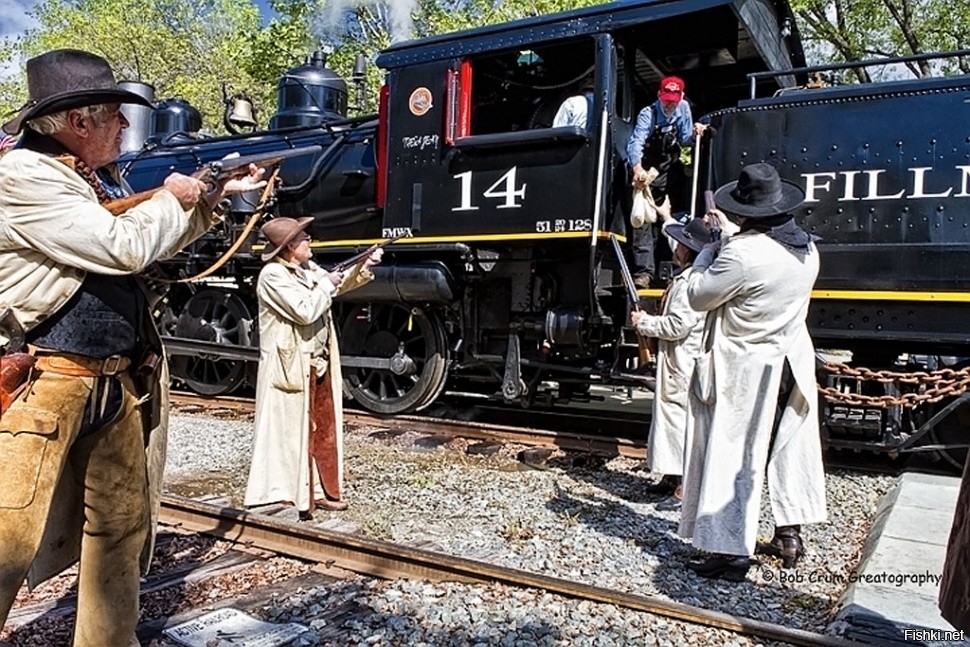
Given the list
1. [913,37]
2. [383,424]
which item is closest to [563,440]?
[383,424]

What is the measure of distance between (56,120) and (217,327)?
617cm

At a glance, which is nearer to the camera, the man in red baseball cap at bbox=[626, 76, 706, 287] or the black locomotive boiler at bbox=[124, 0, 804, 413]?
the man in red baseball cap at bbox=[626, 76, 706, 287]

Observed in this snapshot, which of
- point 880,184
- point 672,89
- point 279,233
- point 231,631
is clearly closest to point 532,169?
point 672,89

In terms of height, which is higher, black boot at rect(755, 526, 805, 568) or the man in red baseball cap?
the man in red baseball cap

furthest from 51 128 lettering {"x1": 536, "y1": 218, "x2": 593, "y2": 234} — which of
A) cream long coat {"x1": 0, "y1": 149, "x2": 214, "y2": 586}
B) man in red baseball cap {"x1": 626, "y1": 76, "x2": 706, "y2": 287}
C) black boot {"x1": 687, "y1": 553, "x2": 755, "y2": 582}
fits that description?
cream long coat {"x1": 0, "y1": 149, "x2": 214, "y2": 586}

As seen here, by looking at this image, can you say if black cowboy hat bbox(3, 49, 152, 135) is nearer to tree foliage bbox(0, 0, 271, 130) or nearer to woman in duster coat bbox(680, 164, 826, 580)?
woman in duster coat bbox(680, 164, 826, 580)

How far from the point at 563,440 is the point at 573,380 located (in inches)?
20.7

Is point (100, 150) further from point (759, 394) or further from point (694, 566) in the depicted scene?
point (694, 566)

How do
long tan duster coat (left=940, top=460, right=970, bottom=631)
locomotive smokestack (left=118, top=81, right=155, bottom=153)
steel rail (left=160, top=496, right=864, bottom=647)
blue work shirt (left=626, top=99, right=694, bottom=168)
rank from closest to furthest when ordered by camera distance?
long tan duster coat (left=940, top=460, right=970, bottom=631)
steel rail (left=160, top=496, right=864, bottom=647)
blue work shirt (left=626, top=99, right=694, bottom=168)
locomotive smokestack (left=118, top=81, right=155, bottom=153)

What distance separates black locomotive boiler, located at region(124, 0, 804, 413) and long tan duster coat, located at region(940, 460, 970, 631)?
4086 mm

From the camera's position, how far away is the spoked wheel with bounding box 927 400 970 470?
5287 mm

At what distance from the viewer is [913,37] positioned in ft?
56.1

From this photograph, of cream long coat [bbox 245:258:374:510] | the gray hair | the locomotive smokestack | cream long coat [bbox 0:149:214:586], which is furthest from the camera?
the locomotive smokestack

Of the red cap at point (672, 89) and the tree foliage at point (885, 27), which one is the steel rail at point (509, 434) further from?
the tree foliage at point (885, 27)
